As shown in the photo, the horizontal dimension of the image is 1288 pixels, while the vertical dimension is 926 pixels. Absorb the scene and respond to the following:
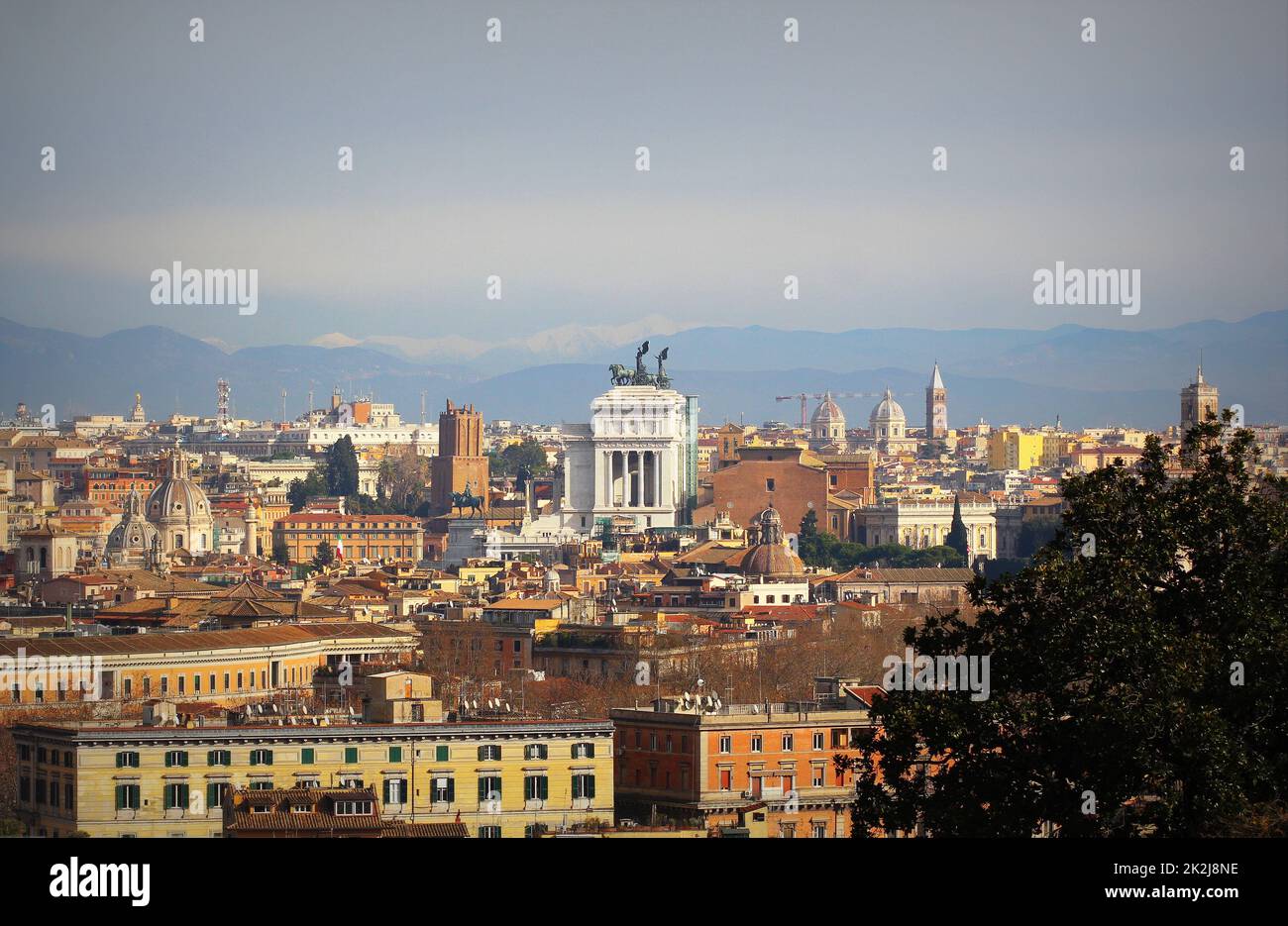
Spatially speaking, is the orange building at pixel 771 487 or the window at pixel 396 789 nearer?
the window at pixel 396 789

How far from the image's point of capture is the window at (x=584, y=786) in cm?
3034

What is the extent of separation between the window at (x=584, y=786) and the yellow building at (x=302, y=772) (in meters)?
0.02

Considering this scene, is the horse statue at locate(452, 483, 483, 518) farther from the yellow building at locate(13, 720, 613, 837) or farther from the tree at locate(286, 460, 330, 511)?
the yellow building at locate(13, 720, 613, 837)

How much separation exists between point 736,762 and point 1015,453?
148 m

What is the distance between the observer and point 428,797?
97.1 ft

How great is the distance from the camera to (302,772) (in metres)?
29.3

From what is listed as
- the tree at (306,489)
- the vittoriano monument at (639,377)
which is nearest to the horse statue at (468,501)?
the vittoriano monument at (639,377)

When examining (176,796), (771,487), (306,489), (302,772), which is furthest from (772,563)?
(306,489)

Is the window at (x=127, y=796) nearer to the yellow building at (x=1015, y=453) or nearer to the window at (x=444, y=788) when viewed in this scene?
the window at (x=444, y=788)

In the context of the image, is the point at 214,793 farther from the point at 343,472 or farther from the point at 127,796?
the point at 343,472

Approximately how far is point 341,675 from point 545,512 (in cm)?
7664
